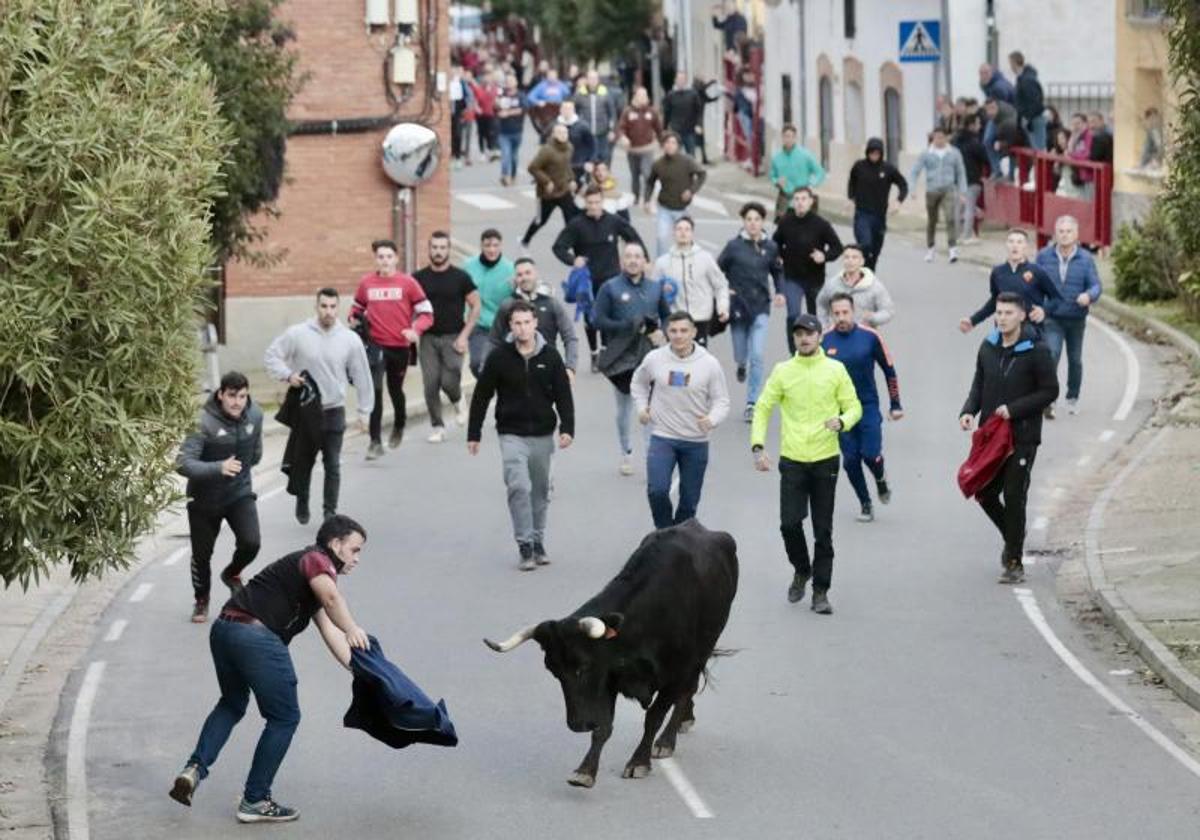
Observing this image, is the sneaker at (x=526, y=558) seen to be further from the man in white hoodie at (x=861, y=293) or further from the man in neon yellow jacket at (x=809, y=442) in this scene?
the man in white hoodie at (x=861, y=293)

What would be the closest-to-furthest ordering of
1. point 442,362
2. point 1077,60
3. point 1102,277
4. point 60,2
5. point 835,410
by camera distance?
point 60,2 < point 835,410 < point 442,362 < point 1102,277 < point 1077,60

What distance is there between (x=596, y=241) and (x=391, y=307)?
3913 millimetres

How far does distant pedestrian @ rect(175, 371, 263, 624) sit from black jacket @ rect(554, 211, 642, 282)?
376 inches

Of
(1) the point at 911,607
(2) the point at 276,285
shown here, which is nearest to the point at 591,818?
(1) the point at 911,607

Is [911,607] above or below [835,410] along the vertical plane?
below

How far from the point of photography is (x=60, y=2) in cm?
1192


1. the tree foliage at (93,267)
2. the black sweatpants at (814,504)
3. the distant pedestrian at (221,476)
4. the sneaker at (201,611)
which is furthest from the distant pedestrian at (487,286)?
the tree foliage at (93,267)

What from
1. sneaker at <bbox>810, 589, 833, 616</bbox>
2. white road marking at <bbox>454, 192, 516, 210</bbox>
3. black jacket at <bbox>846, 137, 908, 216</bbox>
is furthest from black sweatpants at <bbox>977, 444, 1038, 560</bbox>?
white road marking at <bbox>454, 192, 516, 210</bbox>

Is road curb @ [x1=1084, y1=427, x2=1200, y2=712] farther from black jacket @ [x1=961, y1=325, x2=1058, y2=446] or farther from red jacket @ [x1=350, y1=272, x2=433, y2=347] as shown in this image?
red jacket @ [x1=350, y1=272, x2=433, y2=347]

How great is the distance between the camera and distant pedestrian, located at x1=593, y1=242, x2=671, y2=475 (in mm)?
21781

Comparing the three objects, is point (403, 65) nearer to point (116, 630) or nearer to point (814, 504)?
point (116, 630)

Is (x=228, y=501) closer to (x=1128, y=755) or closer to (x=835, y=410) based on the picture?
(x=835, y=410)

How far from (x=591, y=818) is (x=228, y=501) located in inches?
209

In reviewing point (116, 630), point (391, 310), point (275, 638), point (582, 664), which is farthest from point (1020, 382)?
point (391, 310)
